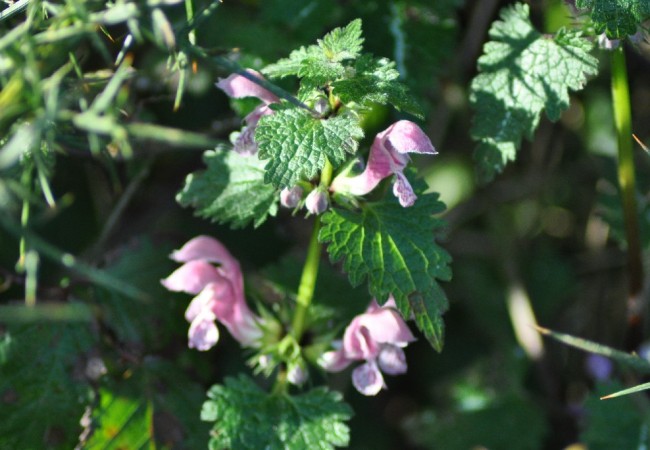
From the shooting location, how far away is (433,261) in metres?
1.24

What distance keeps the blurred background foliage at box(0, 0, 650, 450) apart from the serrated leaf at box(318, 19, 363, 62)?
189mm

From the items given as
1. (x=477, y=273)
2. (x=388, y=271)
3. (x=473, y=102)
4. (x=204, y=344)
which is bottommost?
(x=477, y=273)

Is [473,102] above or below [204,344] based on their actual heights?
above

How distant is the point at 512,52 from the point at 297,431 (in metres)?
0.82

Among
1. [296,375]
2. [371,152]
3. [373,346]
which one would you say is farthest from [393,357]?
[371,152]

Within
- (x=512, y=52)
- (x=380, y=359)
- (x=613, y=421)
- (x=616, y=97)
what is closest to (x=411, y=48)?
(x=512, y=52)

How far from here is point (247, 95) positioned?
1296mm

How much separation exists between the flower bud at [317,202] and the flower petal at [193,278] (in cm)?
28

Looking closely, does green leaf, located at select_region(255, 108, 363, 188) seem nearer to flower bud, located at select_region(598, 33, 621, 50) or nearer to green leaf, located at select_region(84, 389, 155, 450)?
flower bud, located at select_region(598, 33, 621, 50)

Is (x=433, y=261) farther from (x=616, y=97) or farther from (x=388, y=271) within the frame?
(x=616, y=97)

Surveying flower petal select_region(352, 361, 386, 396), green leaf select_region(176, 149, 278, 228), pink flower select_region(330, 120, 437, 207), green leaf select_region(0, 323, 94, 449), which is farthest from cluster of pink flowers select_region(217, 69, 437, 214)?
green leaf select_region(0, 323, 94, 449)

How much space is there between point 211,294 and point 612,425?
0.90 metres

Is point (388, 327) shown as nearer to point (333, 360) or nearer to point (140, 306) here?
point (333, 360)

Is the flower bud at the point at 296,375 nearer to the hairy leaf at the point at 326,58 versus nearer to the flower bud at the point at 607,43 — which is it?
the hairy leaf at the point at 326,58
